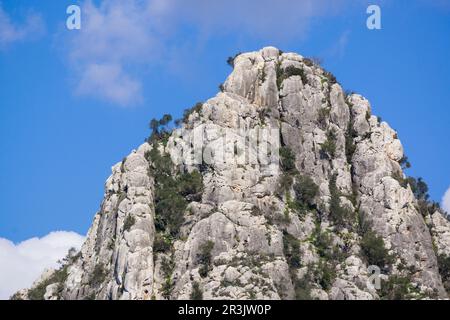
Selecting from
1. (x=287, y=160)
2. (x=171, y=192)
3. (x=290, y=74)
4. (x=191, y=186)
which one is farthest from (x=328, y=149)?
(x=171, y=192)

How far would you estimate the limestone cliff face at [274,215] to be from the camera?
138 m

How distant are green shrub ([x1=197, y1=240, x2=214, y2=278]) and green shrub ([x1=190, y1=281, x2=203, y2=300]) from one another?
72.4 inches

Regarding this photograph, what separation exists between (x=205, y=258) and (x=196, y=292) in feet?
19.9

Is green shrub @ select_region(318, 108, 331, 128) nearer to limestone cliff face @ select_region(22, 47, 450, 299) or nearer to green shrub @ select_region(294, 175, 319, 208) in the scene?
limestone cliff face @ select_region(22, 47, 450, 299)

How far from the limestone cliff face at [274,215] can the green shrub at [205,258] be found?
0.70 ft

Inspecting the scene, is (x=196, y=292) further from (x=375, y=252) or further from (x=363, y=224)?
(x=363, y=224)

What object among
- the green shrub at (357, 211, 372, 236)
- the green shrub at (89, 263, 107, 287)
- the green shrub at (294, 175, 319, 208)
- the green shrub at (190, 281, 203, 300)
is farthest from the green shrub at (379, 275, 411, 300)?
the green shrub at (89, 263, 107, 287)

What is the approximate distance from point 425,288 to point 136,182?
42.5 m

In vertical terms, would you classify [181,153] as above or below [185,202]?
above

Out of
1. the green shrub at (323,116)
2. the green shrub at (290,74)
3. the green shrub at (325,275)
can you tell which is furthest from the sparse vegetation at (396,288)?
the green shrub at (290,74)

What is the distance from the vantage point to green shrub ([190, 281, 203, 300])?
132 metres

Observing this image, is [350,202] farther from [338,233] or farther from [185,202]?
[185,202]

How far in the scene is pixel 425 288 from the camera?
144 m
